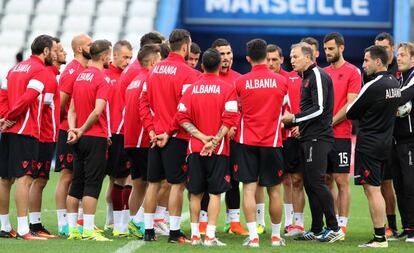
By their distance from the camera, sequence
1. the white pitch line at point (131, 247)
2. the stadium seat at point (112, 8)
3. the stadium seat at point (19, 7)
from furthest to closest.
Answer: the stadium seat at point (19, 7), the stadium seat at point (112, 8), the white pitch line at point (131, 247)

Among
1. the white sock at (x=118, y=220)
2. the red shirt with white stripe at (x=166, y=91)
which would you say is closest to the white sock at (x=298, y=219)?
the red shirt with white stripe at (x=166, y=91)

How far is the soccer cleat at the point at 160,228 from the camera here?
1290cm

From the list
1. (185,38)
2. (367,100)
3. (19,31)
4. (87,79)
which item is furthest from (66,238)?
(19,31)

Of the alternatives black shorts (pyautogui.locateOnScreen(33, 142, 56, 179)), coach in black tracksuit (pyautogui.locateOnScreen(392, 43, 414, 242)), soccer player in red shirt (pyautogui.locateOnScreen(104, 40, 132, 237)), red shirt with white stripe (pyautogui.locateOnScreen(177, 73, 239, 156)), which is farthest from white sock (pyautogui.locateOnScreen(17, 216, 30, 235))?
coach in black tracksuit (pyautogui.locateOnScreen(392, 43, 414, 242))

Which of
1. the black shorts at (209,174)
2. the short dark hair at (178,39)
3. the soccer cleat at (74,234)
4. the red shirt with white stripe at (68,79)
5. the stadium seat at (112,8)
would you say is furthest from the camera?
the stadium seat at (112,8)

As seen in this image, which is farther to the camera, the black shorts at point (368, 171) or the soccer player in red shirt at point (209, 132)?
the black shorts at point (368, 171)

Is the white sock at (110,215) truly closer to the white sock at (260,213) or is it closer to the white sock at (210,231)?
the white sock at (260,213)

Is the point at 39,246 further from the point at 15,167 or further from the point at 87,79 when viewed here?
the point at 87,79

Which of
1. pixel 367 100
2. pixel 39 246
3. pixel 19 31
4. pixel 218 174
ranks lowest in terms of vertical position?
pixel 39 246

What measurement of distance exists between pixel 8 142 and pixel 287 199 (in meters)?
3.75

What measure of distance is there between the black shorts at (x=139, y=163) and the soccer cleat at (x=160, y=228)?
2.32 feet

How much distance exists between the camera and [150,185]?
39.2 ft

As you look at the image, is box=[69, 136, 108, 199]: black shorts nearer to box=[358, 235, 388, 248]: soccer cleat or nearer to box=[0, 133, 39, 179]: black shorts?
box=[0, 133, 39, 179]: black shorts

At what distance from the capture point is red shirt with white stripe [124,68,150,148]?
1245 centimetres
